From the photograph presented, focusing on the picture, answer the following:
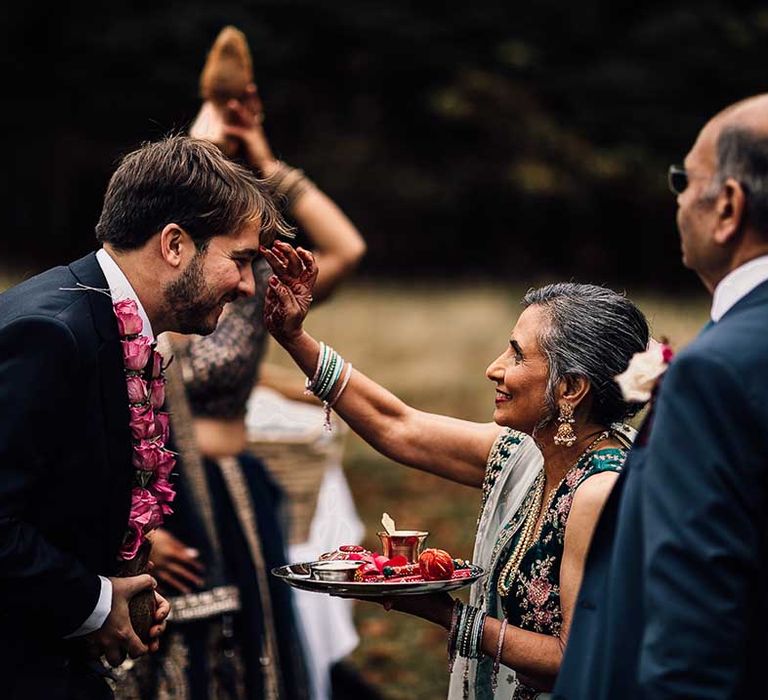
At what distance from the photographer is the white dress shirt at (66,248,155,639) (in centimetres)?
276

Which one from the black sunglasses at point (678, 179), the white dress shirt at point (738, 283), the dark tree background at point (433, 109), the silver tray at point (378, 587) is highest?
the dark tree background at point (433, 109)

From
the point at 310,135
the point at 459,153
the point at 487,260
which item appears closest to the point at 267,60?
the point at 310,135

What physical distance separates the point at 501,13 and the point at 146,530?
48.1 ft

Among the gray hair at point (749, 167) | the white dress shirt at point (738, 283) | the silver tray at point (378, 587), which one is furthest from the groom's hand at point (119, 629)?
the gray hair at point (749, 167)

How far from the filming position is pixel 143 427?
288cm

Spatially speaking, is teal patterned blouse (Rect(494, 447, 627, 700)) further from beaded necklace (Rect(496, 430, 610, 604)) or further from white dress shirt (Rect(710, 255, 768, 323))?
white dress shirt (Rect(710, 255, 768, 323))

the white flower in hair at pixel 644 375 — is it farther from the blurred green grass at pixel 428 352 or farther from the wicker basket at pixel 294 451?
the blurred green grass at pixel 428 352

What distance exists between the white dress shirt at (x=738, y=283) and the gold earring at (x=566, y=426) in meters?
0.86

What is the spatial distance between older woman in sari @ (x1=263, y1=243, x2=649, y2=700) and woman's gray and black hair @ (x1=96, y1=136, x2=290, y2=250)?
14.1 inches

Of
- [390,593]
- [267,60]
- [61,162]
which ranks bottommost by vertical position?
[390,593]

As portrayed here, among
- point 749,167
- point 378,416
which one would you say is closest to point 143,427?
point 378,416

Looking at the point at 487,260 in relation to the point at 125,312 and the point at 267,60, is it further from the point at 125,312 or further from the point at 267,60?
the point at 125,312

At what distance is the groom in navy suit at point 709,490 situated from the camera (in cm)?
203

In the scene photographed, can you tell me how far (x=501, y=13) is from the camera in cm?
1661
